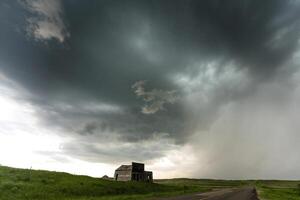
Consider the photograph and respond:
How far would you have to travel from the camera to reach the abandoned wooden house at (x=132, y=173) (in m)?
79.2

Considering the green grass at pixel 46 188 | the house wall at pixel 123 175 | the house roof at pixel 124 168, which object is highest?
the house roof at pixel 124 168

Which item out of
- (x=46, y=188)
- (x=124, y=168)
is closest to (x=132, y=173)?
(x=124, y=168)

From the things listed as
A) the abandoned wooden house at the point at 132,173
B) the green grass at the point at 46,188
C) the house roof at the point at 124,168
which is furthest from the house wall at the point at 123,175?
the green grass at the point at 46,188

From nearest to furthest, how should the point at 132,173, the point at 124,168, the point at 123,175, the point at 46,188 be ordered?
the point at 46,188 < the point at 132,173 < the point at 123,175 < the point at 124,168

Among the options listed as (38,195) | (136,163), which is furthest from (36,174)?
(136,163)

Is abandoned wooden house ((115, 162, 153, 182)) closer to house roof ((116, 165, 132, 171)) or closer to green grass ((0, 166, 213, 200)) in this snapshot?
house roof ((116, 165, 132, 171))

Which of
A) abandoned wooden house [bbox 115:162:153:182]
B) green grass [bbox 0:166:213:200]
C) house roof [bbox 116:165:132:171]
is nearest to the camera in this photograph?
green grass [bbox 0:166:213:200]

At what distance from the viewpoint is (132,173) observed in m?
78.8

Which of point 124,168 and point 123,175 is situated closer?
point 123,175

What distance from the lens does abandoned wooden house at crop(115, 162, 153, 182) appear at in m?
79.2

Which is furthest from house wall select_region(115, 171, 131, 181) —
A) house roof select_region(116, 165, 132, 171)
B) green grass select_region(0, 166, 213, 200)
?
green grass select_region(0, 166, 213, 200)

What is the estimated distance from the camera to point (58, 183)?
38.4 metres

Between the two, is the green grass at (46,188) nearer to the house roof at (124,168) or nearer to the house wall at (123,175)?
the house wall at (123,175)

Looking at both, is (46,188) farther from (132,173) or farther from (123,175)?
(123,175)
